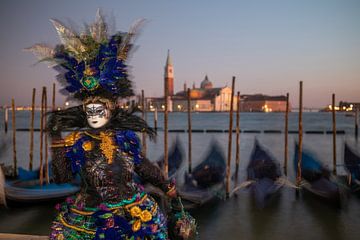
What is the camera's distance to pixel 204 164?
388 inches

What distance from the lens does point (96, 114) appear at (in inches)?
77.6

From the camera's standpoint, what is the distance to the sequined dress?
1786 mm

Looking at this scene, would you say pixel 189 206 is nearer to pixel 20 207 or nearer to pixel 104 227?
pixel 20 207

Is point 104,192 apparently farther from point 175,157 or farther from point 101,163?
point 175,157

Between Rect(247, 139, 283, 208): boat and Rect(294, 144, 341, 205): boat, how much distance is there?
2.62 ft

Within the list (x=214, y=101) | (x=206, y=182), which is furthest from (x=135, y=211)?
(x=214, y=101)

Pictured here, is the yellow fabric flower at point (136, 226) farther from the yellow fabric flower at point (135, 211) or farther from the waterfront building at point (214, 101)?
the waterfront building at point (214, 101)

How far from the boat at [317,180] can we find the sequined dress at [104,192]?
23.1 feet

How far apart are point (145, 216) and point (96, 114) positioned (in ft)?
2.00

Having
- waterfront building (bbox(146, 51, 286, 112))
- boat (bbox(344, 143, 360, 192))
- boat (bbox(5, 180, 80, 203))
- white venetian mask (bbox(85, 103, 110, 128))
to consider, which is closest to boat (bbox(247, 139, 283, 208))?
boat (bbox(344, 143, 360, 192))

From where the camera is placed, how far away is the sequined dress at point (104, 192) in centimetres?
179

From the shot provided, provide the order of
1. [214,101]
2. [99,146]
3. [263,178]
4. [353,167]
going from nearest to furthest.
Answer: [99,146]
[263,178]
[353,167]
[214,101]

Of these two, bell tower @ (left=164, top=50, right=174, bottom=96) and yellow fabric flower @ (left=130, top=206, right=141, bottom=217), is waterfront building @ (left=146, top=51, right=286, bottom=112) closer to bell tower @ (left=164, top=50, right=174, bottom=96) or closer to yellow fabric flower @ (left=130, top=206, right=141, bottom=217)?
bell tower @ (left=164, top=50, right=174, bottom=96)

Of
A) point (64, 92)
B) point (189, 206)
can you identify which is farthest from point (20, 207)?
point (64, 92)
